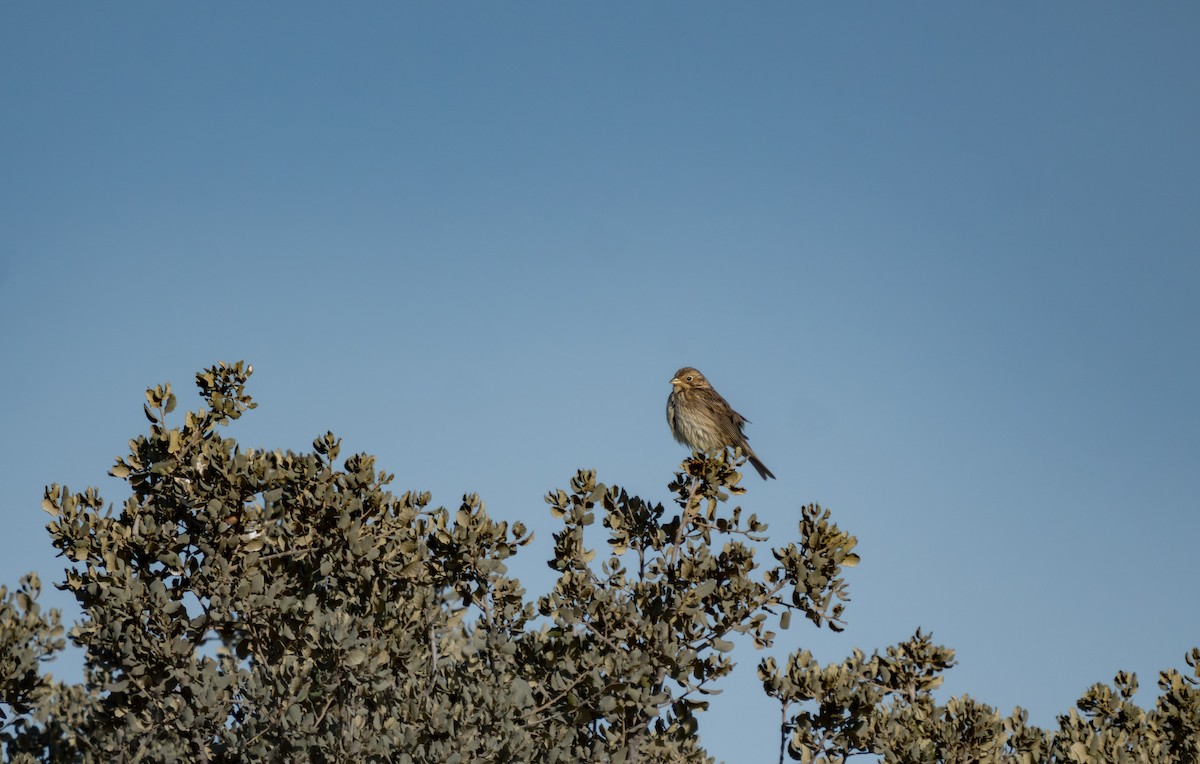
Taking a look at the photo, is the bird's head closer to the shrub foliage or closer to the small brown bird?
the small brown bird

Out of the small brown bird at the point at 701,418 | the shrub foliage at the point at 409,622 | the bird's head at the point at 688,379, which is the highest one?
the bird's head at the point at 688,379

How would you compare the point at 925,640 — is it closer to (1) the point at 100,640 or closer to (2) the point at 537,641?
(2) the point at 537,641

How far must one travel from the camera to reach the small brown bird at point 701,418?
1561 cm

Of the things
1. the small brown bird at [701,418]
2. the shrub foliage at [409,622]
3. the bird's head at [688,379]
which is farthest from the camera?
the bird's head at [688,379]

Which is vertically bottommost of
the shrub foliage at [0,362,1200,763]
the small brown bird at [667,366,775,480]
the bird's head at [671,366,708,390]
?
the shrub foliage at [0,362,1200,763]

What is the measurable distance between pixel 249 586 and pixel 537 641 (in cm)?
248

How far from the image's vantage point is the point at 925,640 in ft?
37.0

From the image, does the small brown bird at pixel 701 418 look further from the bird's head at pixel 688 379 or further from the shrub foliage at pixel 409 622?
the shrub foliage at pixel 409 622

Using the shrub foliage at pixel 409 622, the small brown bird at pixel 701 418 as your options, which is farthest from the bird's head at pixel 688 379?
the shrub foliage at pixel 409 622

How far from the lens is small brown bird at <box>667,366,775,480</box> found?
15.6 metres

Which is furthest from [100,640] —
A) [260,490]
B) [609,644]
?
[609,644]

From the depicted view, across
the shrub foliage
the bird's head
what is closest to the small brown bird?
the bird's head

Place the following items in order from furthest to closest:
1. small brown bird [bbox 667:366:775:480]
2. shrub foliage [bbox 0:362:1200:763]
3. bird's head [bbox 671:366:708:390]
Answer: bird's head [bbox 671:366:708:390] < small brown bird [bbox 667:366:775:480] < shrub foliage [bbox 0:362:1200:763]

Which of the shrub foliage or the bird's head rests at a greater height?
the bird's head
